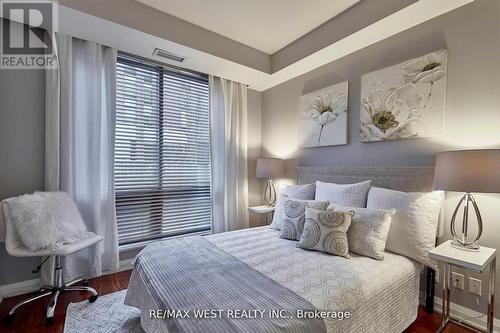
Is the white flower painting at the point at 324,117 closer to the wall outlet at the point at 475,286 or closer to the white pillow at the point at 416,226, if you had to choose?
the white pillow at the point at 416,226

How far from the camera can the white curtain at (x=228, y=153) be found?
3.43 metres

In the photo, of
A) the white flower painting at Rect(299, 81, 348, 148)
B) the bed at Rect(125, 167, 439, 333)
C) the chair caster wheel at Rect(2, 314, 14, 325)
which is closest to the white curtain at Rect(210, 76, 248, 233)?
the white flower painting at Rect(299, 81, 348, 148)

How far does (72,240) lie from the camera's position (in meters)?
2.08

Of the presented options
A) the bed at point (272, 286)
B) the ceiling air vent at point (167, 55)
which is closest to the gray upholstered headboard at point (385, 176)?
the bed at point (272, 286)

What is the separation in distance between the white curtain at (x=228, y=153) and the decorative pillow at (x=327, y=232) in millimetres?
1699

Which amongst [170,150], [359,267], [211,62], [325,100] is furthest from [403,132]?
[170,150]

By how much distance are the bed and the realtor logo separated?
7.24 feet

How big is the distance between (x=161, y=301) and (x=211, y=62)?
2675 millimetres

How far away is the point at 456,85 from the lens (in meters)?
1.93

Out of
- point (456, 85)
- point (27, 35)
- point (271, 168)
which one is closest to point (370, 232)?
point (456, 85)

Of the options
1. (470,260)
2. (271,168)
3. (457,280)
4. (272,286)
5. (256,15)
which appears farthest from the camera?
(271,168)

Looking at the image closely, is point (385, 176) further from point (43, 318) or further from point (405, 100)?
point (43, 318)

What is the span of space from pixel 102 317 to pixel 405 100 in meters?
3.30

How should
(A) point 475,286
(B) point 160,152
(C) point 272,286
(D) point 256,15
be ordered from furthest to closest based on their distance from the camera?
1. (B) point 160,152
2. (D) point 256,15
3. (A) point 475,286
4. (C) point 272,286
